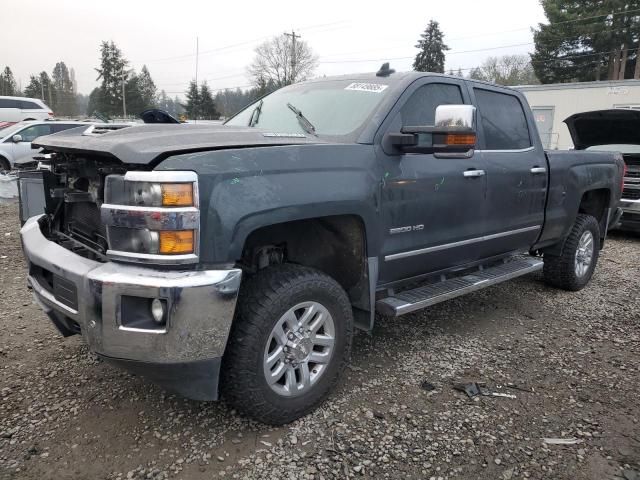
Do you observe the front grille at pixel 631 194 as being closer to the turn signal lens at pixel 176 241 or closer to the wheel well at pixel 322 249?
the wheel well at pixel 322 249

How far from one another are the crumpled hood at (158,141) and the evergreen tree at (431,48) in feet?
163

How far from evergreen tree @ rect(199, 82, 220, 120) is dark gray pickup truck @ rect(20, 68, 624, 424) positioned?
51.3 metres

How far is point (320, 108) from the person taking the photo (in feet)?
11.4

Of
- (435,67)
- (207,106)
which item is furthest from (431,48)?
(207,106)

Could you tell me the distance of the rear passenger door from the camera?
386 cm

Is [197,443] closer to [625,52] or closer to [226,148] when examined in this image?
[226,148]

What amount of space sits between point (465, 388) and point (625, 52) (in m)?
40.1

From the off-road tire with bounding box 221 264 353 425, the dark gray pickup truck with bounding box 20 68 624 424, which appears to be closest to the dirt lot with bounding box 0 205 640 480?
the off-road tire with bounding box 221 264 353 425

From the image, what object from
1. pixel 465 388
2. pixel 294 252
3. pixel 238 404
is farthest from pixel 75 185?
pixel 465 388

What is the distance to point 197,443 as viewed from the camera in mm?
2539

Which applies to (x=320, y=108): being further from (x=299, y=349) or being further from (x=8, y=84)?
(x=8, y=84)

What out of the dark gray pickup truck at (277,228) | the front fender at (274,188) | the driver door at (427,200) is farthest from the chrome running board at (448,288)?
the front fender at (274,188)

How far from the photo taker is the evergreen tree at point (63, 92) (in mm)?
70625

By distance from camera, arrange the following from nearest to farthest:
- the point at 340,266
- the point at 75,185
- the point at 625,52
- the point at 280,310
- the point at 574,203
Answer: the point at 280,310 < the point at 75,185 < the point at 340,266 < the point at 574,203 < the point at 625,52
